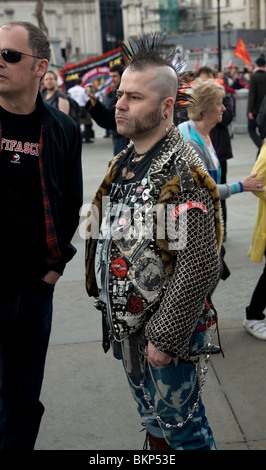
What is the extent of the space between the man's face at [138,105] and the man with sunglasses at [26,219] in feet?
1.80

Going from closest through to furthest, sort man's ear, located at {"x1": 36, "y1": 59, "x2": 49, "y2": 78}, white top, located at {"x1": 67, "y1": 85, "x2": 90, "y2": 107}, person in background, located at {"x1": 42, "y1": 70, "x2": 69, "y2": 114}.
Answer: man's ear, located at {"x1": 36, "y1": 59, "x2": 49, "y2": 78}
person in background, located at {"x1": 42, "y1": 70, "x2": 69, "y2": 114}
white top, located at {"x1": 67, "y1": 85, "x2": 90, "y2": 107}

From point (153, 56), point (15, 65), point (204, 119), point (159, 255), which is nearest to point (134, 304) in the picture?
point (159, 255)

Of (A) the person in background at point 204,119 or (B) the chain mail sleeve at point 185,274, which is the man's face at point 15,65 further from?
(A) the person in background at point 204,119

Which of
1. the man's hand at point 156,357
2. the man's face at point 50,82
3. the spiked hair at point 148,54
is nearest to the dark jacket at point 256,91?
the man's face at point 50,82

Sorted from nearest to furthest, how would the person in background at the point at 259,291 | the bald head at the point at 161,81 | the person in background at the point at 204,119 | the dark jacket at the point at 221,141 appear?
the bald head at the point at 161,81, the person in background at the point at 204,119, the person in background at the point at 259,291, the dark jacket at the point at 221,141

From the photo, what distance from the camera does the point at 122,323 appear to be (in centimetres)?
234

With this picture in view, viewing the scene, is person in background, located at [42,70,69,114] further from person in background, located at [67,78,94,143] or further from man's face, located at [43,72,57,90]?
person in background, located at [67,78,94,143]

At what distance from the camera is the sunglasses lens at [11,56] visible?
8.50 ft

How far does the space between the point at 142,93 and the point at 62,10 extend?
99.4 m

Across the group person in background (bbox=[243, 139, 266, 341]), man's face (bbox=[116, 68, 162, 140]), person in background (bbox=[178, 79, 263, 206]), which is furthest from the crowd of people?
person in background (bbox=[243, 139, 266, 341])

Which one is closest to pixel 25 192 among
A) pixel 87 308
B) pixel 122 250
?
pixel 122 250

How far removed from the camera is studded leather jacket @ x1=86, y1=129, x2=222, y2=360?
2.20m

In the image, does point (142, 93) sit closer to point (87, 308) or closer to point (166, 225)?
point (166, 225)

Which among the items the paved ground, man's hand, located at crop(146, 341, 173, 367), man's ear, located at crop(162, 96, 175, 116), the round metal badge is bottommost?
the paved ground
